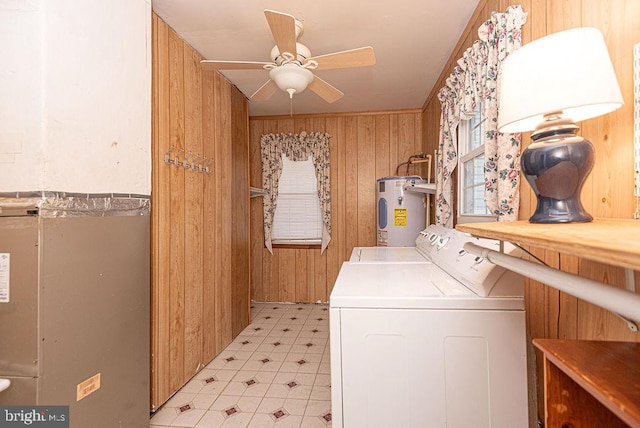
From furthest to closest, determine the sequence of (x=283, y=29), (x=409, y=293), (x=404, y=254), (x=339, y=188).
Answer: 1. (x=339, y=188)
2. (x=404, y=254)
3. (x=283, y=29)
4. (x=409, y=293)

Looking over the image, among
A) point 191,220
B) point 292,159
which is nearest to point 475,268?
point 191,220

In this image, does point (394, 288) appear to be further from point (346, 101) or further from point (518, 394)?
point (346, 101)

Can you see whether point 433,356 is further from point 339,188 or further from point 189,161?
point 339,188

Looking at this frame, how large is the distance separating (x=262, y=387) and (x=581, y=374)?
206cm

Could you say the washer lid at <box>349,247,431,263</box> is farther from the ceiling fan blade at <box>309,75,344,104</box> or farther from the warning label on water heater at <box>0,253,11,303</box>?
the warning label on water heater at <box>0,253,11,303</box>

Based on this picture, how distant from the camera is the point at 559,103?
811mm

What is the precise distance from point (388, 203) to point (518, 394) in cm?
244

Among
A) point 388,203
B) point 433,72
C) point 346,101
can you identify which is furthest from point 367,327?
point 346,101

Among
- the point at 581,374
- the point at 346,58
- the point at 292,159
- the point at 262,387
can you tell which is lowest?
the point at 262,387

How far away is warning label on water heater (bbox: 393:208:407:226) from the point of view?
3.46 meters

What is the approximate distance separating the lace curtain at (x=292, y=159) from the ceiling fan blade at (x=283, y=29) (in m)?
2.39

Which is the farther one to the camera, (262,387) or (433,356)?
(262,387)

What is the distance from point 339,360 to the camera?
4.30 feet

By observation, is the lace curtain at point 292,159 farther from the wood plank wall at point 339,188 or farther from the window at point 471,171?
the window at point 471,171
